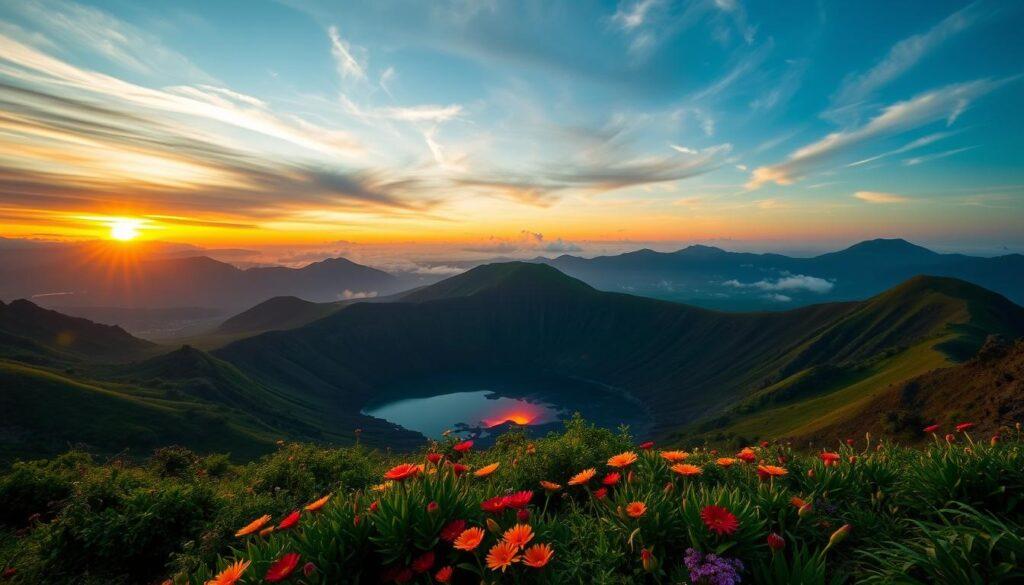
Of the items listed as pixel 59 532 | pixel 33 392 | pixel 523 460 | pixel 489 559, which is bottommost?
pixel 33 392

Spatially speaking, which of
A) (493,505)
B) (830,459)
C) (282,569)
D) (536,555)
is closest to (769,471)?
(830,459)

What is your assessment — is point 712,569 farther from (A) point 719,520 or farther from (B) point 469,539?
(B) point 469,539

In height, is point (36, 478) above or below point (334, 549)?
below

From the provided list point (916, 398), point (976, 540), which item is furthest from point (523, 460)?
point (916, 398)

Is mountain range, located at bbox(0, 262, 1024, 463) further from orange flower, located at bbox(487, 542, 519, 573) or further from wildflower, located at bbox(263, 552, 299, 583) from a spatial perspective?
orange flower, located at bbox(487, 542, 519, 573)

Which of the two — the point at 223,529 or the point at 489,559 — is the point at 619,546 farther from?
the point at 223,529

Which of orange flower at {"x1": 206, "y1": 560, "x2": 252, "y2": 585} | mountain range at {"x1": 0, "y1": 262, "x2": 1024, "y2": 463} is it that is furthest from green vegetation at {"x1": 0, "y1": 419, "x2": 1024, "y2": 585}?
mountain range at {"x1": 0, "y1": 262, "x2": 1024, "y2": 463}

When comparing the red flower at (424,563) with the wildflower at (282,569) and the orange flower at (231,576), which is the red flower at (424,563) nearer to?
the wildflower at (282,569)
